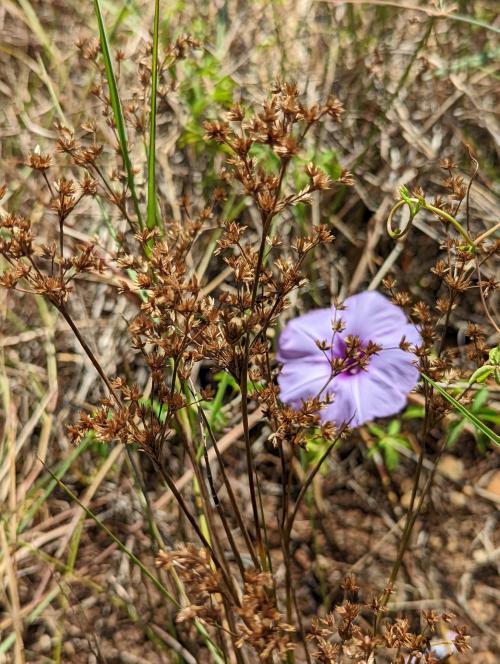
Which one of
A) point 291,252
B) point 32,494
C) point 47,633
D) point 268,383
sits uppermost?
point 268,383

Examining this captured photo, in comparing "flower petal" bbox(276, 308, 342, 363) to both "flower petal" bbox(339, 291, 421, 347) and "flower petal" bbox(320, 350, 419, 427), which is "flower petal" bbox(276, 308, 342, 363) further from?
"flower petal" bbox(320, 350, 419, 427)

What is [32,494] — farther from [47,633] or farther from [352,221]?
[352,221]

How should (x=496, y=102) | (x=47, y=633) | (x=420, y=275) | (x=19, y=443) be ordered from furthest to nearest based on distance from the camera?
(x=496, y=102)
(x=420, y=275)
(x=19, y=443)
(x=47, y=633)

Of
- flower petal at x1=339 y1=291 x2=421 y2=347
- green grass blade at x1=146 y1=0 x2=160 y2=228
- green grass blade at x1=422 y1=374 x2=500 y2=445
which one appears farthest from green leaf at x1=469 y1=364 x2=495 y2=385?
flower petal at x1=339 y1=291 x2=421 y2=347

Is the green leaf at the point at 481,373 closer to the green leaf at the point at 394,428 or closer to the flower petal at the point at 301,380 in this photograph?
the flower petal at the point at 301,380

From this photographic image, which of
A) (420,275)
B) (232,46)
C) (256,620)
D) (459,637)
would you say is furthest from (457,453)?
(232,46)

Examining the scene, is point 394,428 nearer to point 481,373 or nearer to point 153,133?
point 481,373

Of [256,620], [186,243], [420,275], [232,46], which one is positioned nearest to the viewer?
[256,620]

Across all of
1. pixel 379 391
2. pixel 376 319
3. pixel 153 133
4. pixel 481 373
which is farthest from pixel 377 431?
pixel 153 133

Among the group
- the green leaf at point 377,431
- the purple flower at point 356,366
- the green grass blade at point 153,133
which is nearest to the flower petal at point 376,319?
the purple flower at point 356,366
